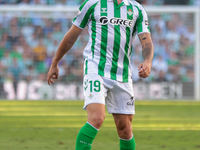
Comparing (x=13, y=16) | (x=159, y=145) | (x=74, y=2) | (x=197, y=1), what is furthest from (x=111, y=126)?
(x=197, y=1)

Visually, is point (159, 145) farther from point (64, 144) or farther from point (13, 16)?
point (13, 16)

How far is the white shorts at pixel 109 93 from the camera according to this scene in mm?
3348

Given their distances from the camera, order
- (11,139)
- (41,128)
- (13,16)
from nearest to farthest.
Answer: (11,139) → (41,128) → (13,16)

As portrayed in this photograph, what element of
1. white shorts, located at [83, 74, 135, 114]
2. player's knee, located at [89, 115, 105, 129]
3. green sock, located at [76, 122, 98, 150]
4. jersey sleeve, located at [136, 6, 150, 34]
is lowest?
green sock, located at [76, 122, 98, 150]

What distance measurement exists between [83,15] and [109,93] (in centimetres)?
72

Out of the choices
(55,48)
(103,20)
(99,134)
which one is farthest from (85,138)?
(55,48)

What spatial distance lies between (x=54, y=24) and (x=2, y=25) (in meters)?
1.98

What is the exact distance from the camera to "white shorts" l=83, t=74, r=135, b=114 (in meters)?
3.35

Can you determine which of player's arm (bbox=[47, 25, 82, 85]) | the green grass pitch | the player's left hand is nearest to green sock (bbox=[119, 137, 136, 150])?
the player's left hand

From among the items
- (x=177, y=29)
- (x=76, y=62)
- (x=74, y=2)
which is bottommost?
(x=76, y=62)

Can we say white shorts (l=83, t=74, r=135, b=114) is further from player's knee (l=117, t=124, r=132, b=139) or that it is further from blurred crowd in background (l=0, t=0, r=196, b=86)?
blurred crowd in background (l=0, t=0, r=196, b=86)

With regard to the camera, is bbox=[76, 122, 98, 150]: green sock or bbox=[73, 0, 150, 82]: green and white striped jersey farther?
bbox=[73, 0, 150, 82]: green and white striped jersey

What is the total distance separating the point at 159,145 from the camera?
206 inches

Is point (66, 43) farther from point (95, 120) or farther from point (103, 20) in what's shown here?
point (95, 120)
